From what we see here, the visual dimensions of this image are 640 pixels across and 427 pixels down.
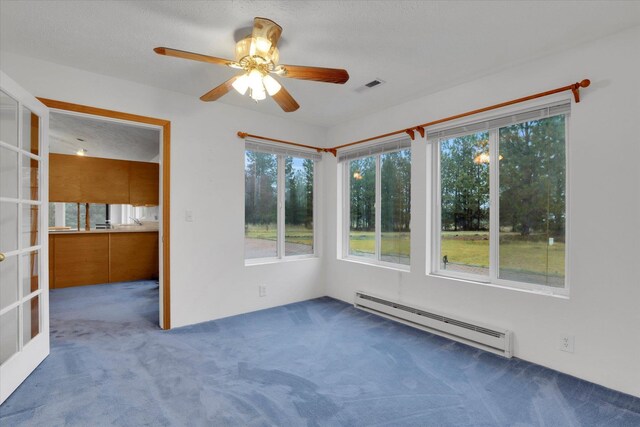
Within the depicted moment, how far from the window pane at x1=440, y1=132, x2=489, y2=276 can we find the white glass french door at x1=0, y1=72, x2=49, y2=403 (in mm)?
3533

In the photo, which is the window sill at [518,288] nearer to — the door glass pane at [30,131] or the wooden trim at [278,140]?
the wooden trim at [278,140]

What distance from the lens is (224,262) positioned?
11.8 feet

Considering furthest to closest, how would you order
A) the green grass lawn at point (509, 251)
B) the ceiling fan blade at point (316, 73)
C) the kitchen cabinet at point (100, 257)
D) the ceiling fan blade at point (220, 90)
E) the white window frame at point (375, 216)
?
the kitchen cabinet at point (100, 257) → the white window frame at point (375, 216) → the green grass lawn at point (509, 251) → the ceiling fan blade at point (220, 90) → the ceiling fan blade at point (316, 73)

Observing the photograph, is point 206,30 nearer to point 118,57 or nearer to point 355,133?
point 118,57

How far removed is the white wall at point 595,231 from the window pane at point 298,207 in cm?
233

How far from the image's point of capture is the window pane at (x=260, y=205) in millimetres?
3910

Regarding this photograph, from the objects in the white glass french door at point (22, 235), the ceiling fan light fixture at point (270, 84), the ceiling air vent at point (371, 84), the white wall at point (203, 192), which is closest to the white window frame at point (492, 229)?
the ceiling air vent at point (371, 84)

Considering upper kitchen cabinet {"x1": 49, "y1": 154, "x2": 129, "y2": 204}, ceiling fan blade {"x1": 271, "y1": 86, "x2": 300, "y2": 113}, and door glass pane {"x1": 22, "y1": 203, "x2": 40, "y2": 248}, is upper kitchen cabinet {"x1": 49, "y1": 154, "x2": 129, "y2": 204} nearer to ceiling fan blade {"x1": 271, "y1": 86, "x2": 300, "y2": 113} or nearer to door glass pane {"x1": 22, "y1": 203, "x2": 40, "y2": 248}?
door glass pane {"x1": 22, "y1": 203, "x2": 40, "y2": 248}

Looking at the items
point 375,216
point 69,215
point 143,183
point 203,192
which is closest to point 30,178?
point 203,192

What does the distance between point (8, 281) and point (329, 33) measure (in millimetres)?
2742

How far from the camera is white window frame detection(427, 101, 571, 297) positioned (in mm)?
2451

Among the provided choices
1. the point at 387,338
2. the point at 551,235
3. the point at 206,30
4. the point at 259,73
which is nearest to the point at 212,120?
the point at 206,30

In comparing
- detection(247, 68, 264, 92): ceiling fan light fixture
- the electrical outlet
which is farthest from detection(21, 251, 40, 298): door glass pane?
the electrical outlet

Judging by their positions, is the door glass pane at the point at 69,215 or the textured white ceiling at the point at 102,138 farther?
the door glass pane at the point at 69,215
